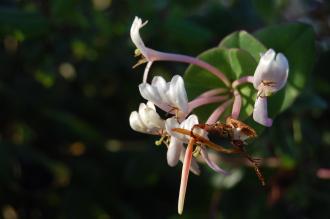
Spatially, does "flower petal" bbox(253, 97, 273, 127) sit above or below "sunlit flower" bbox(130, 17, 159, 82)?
below

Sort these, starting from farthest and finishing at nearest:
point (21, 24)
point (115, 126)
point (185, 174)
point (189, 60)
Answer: point (115, 126) < point (21, 24) < point (189, 60) < point (185, 174)

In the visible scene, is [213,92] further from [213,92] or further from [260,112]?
[260,112]

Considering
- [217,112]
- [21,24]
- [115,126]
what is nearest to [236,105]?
[217,112]

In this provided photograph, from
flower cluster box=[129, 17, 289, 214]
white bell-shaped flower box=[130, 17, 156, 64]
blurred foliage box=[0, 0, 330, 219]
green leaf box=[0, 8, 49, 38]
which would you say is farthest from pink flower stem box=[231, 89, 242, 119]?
green leaf box=[0, 8, 49, 38]

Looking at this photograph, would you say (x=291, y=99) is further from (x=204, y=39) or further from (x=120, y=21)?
(x=120, y=21)

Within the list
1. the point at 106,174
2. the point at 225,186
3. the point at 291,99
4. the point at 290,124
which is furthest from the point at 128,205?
the point at 291,99

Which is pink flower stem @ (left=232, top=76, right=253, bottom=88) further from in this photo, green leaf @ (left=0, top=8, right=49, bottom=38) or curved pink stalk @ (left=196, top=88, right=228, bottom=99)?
green leaf @ (left=0, top=8, right=49, bottom=38)
